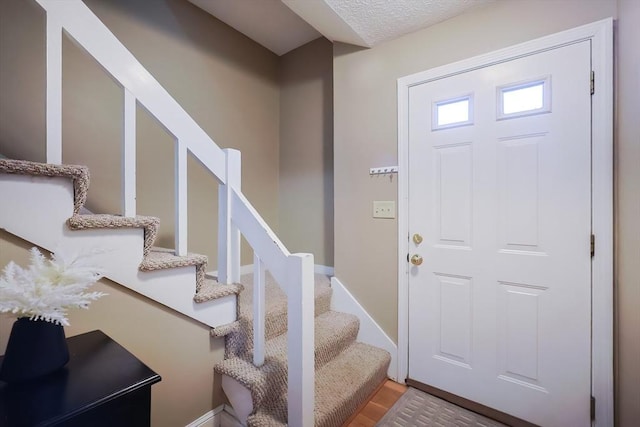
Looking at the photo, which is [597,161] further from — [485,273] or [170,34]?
[170,34]

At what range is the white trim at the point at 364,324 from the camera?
1.89 metres

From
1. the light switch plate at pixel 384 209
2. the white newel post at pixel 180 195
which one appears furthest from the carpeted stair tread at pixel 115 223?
the light switch plate at pixel 384 209

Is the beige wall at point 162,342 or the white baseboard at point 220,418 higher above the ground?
the beige wall at point 162,342

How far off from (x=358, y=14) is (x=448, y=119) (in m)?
0.83

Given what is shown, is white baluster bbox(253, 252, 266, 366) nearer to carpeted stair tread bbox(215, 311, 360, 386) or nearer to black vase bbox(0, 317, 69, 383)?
carpeted stair tread bbox(215, 311, 360, 386)

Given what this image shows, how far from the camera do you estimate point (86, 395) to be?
27.8 inches

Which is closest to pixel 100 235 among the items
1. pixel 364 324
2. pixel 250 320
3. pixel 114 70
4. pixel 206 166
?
pixel 206 166

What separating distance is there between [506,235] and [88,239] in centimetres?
195

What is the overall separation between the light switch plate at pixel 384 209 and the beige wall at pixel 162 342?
1241 mm

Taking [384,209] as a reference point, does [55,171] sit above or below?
above

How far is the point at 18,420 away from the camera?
625 mm

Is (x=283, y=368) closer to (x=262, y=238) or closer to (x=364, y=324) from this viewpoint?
(x=262, y=238)

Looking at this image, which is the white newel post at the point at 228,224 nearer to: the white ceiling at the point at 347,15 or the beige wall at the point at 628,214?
the white ceiling at the point at 347,15

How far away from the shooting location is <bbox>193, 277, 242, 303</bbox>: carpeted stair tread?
131cm
